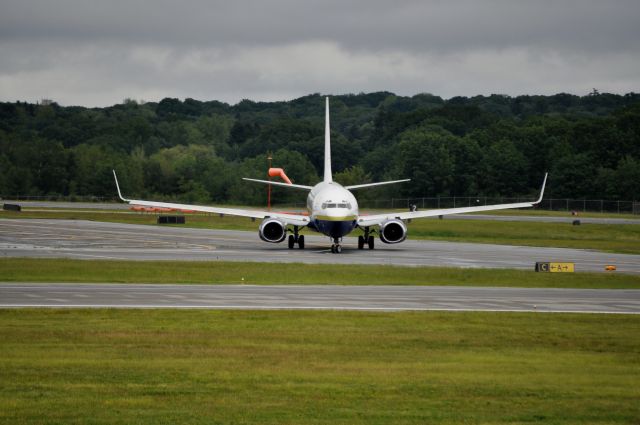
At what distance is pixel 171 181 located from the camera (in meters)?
189

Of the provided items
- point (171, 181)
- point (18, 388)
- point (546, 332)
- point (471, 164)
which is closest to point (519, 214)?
point (471, 164)

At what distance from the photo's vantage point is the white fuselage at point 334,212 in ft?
209

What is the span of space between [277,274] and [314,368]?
81.0 feet

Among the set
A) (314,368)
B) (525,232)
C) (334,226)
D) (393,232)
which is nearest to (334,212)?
(334,226)

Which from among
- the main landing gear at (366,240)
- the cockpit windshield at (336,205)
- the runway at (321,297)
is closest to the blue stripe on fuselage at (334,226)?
the cockpit windshield at (336,205)

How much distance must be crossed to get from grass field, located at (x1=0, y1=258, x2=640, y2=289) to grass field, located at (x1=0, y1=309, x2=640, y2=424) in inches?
493

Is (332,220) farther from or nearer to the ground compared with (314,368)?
farther from the ground

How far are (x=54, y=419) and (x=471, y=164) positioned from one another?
15154cm

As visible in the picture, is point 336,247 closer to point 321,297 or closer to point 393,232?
point 393,232

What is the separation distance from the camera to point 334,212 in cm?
6356

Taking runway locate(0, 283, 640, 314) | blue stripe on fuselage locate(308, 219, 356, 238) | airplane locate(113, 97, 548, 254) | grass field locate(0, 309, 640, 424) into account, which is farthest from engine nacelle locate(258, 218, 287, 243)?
grass field locate(0, 309, 640, 424)

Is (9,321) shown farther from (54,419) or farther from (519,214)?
(519,214)

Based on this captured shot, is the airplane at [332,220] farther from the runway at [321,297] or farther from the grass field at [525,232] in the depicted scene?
the runway at [321,297]

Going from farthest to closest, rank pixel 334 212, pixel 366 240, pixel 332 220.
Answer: pixel 366 240
pixel 332 220
pixel 334 212
